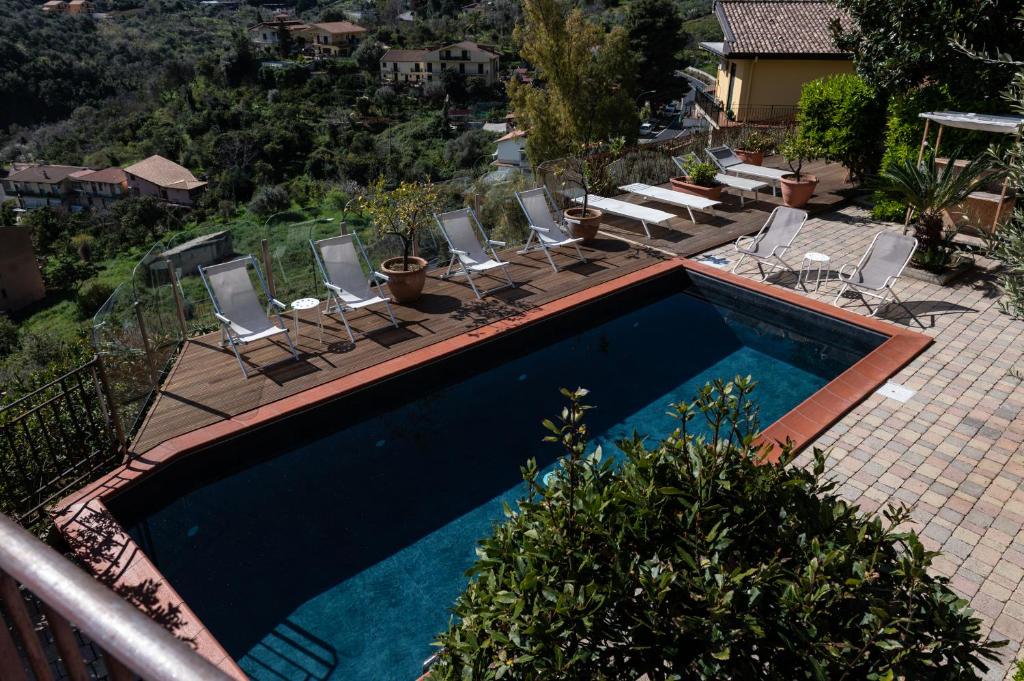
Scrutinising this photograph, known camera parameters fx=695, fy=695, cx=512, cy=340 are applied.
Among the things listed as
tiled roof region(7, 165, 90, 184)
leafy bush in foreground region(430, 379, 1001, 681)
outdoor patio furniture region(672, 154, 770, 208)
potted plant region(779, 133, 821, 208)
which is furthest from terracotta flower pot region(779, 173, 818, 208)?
tiled roof region(7, 165, 90, 184)

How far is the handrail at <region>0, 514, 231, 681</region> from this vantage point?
29.6 inches

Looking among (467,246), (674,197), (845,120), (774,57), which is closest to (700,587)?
(467,246)

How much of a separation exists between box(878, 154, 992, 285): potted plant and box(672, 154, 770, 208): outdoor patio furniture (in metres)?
3.27

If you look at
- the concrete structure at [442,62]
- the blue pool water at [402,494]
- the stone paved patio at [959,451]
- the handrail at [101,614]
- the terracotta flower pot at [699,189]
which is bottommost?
the concrete structure at [442,62]

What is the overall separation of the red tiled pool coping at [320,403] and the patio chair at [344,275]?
1.04 m

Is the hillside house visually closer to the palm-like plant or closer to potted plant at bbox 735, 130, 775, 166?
potted plant at bbox 735, 130, 775, 166

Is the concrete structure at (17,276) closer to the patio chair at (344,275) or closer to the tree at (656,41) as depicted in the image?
the tree at (656,41)

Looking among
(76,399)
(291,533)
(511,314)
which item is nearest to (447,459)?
(291,533)

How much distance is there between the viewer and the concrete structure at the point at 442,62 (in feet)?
283

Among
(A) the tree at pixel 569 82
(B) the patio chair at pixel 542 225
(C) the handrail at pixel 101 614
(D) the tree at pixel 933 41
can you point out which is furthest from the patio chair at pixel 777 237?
(C) the handrail at pixel 101 614

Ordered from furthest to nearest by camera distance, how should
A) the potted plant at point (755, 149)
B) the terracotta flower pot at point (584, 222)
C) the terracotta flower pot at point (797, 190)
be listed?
the potted plant at point (755, 149) → the terracotta flower pot at point (797, 190) → the terracotta flower pot at point (584, 222)

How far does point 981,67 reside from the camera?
11.7 m

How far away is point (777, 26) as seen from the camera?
29.3 m

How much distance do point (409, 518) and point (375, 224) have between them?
16.1ft
